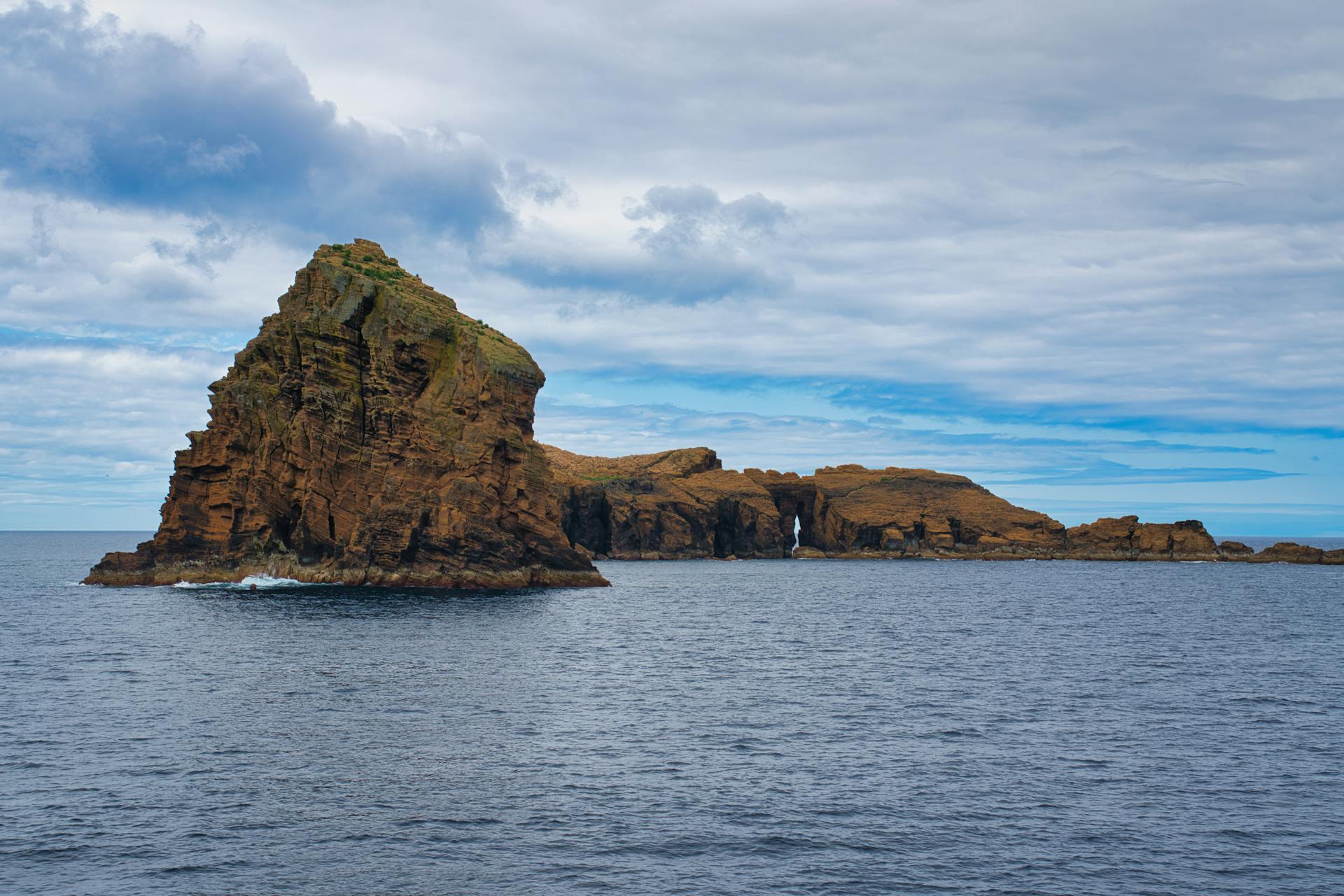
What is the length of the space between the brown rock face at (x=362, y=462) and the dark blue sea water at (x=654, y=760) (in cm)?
2529

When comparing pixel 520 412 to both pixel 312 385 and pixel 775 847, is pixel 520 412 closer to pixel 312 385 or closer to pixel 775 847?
pixel 312 385

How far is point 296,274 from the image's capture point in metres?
108

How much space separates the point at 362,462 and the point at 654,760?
73.7 m

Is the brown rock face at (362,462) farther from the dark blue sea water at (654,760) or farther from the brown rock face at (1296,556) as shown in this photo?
the brown rock face at (1296,556)

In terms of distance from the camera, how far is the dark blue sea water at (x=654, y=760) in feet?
84.6

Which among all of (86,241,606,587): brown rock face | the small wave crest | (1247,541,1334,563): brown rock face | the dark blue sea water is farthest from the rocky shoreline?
(1247,541,1334,563): brown rock face

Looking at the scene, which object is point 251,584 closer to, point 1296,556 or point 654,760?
point 654,760

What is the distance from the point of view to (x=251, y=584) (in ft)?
328

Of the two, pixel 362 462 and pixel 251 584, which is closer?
pixel 251 584

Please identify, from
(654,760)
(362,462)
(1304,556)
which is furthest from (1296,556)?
(654,760)

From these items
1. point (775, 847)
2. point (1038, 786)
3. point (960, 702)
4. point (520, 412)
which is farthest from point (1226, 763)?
point (520, 412)

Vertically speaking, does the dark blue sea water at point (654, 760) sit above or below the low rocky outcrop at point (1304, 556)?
below

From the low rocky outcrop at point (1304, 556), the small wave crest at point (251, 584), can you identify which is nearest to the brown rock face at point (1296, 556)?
the low rocky outcrop at point (1304, 556)

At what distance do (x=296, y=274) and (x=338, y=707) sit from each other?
74328 millimetres
